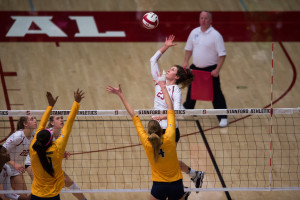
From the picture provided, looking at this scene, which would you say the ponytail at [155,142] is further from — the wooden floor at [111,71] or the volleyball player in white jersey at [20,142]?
the wooden floor at [111,71]

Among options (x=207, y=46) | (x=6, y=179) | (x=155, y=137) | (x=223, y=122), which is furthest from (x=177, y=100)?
(x=223, y=122)

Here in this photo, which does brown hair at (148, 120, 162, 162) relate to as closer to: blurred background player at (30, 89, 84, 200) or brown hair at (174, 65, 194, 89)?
blurred background player at (30, 89, 84, 200)

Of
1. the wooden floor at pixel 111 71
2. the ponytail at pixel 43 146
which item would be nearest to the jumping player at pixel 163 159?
the ponytail at pixel 43 146

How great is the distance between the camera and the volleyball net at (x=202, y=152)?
8539 millimetres

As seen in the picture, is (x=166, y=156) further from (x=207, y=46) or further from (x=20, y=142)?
(x=207, y=46)

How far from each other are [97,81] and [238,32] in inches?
181

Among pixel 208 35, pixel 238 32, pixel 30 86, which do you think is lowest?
pixel 30 86

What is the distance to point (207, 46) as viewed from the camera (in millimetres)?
10273

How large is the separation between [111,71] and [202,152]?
13.2 ft

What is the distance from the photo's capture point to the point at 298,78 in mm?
12266

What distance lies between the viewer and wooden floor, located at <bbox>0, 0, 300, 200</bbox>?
1130cm

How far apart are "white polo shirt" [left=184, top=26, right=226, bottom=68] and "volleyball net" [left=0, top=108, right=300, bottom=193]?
4.09ft

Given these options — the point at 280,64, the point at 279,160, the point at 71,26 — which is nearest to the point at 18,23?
the point at 71,26

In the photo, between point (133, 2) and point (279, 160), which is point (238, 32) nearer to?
point (133, 2)
